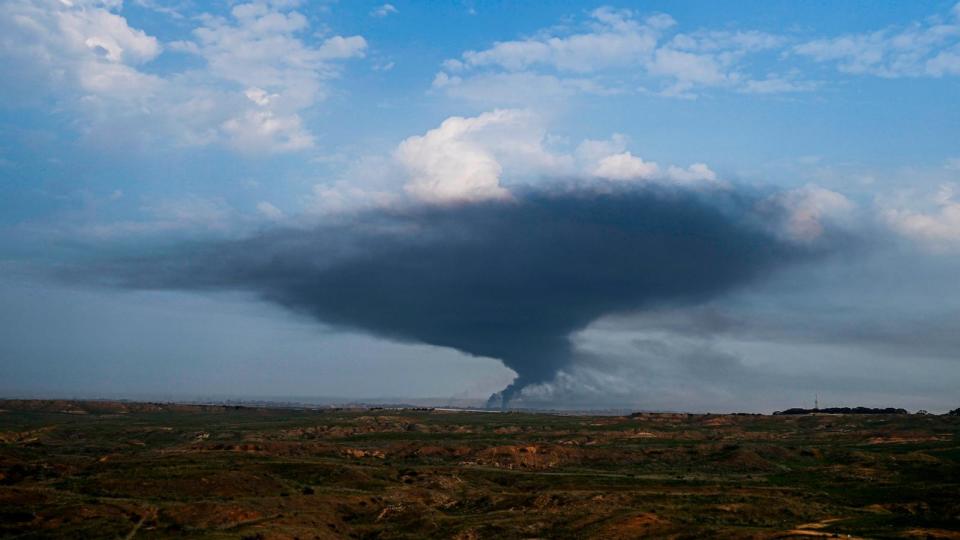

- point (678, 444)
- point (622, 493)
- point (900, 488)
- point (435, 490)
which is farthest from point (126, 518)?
point (678, 444)

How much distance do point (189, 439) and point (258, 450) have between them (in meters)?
46.7

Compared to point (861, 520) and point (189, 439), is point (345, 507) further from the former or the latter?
point (189, 439)

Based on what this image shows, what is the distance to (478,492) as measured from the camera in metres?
106

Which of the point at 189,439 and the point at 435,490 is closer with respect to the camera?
the point at 435,490

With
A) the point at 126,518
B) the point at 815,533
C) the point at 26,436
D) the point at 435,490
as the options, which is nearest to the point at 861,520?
the point at 815,533

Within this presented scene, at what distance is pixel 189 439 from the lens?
601 feet

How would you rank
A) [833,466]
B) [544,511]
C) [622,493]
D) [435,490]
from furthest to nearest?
[833,466] < [435,490] < [622,493] < [544,511]

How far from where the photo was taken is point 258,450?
477 ft

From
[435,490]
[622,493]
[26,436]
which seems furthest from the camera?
[26,436]

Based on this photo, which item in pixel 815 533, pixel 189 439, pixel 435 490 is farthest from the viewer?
pixel 189 439

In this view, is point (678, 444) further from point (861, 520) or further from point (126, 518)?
point (126, 518)

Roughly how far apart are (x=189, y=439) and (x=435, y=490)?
9970cm

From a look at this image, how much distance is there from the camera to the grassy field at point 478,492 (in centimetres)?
7906

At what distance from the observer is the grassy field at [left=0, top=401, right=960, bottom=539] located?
259 feet
